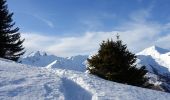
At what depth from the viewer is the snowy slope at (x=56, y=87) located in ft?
45.1

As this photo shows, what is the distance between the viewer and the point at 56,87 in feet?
48.9

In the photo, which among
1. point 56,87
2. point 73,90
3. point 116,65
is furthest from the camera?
point 116,65

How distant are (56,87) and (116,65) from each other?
1822cm

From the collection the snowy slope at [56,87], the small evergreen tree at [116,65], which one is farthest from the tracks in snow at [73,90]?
the small evergreen tree at [116,65]

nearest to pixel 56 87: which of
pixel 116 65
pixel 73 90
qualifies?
pixel 73 90

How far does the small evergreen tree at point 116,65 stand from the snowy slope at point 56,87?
14282 mm

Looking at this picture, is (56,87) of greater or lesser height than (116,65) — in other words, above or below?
below

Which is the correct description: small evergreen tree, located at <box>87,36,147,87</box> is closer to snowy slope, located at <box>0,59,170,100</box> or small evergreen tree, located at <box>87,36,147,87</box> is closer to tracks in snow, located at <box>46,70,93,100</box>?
snowy slope, located at <box>0,59,170,100</box>

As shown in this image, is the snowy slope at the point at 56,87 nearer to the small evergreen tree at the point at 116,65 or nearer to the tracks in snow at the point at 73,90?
the tracks in snow at the point at 73,90

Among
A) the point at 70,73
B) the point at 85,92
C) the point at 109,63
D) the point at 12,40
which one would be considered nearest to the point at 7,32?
the point at 12,40

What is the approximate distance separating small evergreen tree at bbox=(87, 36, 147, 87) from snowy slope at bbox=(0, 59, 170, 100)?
14.3 meters

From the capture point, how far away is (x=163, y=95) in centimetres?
1772

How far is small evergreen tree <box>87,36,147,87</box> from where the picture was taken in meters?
32.3

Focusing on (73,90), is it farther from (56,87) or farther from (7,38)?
(7,38)
